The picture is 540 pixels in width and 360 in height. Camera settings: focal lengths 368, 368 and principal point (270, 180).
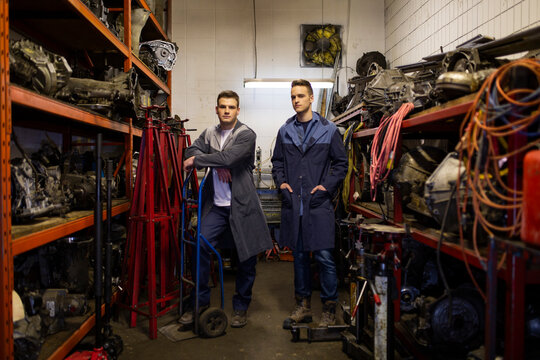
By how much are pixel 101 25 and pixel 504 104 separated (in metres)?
2.86

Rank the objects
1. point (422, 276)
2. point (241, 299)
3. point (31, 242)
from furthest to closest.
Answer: point (241, 299) < point (422, 276) < point (31, 242)

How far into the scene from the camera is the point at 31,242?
193cm

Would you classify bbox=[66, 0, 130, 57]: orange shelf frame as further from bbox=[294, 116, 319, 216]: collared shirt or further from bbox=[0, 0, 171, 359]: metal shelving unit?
bbox=[294, 116, 319, 216]: collared shirt

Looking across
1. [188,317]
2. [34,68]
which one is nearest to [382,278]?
[188,317]

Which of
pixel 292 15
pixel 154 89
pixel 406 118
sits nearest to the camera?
pixel 406 118

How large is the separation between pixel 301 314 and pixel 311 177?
3.79 ft

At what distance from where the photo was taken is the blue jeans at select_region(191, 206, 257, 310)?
294 centimetres

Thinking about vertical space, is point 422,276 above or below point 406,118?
below

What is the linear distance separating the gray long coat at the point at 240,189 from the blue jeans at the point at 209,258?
10 centimetres

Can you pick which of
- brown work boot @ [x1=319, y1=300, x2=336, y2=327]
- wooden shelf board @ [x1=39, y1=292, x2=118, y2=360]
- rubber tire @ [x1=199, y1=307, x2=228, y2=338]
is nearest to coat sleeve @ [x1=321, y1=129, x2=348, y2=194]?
brown work boot @ [x1=319, y1=300, x2=336, y2=327]

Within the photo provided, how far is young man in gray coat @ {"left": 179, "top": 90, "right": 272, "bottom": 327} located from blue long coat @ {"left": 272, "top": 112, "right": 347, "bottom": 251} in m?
0.26

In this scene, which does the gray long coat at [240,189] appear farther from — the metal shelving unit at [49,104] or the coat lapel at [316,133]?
the metal shelving unit at [49,104]

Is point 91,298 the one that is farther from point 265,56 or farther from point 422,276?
point 265,56

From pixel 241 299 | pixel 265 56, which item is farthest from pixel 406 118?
pixel 265 56
